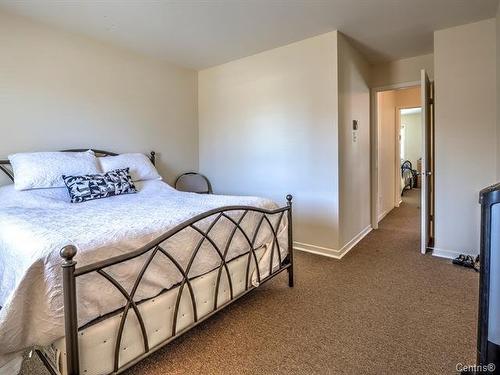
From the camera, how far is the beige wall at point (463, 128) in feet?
9.15

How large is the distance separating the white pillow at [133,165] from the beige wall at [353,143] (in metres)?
2.06

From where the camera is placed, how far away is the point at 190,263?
61.5 inches

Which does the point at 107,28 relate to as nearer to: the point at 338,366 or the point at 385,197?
the point at 338,366

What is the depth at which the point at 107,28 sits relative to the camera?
2807mm

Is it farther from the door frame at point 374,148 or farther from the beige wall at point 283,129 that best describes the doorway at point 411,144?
the beige wall at point 283,129

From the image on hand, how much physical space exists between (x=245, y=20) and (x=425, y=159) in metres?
2.34

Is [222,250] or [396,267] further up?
[222,250]

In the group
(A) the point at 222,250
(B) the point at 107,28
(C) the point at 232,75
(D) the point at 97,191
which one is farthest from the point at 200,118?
(A) the point at 222,250

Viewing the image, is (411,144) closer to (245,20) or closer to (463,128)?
(463,128)

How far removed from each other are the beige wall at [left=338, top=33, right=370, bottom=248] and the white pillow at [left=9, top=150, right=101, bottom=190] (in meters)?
2.55

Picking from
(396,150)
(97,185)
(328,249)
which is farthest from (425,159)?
(97,185)

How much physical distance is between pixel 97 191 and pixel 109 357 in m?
1.49

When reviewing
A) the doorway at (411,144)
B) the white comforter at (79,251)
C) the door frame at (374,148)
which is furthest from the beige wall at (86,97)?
the doorway at (411,144)

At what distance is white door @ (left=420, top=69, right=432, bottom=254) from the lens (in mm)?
3062
